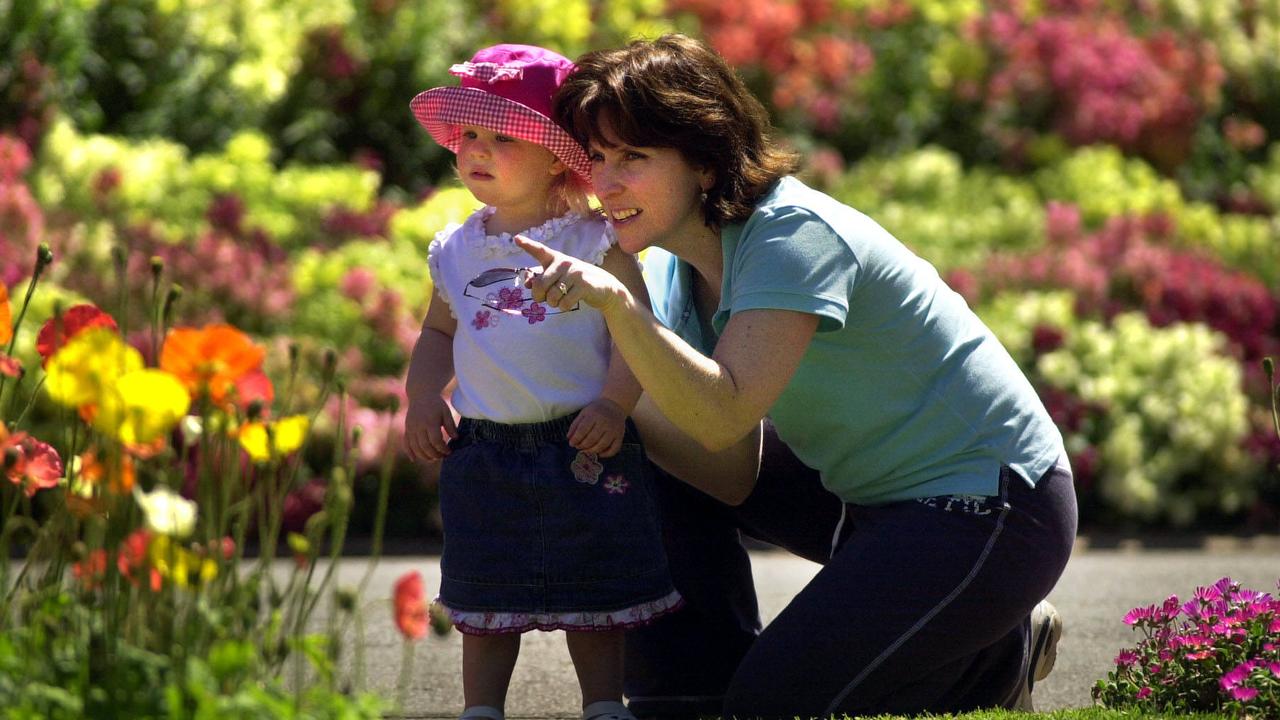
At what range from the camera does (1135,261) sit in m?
7.18

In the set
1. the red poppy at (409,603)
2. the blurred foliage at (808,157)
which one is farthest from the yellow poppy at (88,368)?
the blurred foliage at (808,157)

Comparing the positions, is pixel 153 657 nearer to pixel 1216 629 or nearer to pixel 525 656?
pixel 1216 629

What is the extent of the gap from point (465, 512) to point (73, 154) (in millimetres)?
4996

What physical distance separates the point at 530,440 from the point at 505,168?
0.52 metres

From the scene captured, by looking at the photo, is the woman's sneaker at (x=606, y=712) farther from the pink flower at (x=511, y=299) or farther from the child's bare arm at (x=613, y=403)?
the pink flower at (x=511, y=299)

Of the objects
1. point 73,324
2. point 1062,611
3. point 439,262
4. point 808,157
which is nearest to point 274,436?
point 73,324

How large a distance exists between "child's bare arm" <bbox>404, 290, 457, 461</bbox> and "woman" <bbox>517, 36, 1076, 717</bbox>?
46 centimetres

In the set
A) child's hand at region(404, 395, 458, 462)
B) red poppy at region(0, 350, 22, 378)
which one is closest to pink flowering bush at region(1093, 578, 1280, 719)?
child's hand at region(404, 395, 458, 462)

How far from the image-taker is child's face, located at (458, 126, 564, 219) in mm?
2930

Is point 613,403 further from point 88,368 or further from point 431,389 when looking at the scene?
point 88,368

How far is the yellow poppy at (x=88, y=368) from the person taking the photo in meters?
1.73

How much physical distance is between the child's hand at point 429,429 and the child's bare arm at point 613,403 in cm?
31

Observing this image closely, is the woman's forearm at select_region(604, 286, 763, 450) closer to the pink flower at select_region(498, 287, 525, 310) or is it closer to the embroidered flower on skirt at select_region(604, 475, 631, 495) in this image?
the embroidered flower on skirt at select_region(604, 475, 631, 495)

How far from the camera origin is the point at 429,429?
9.75 feet
